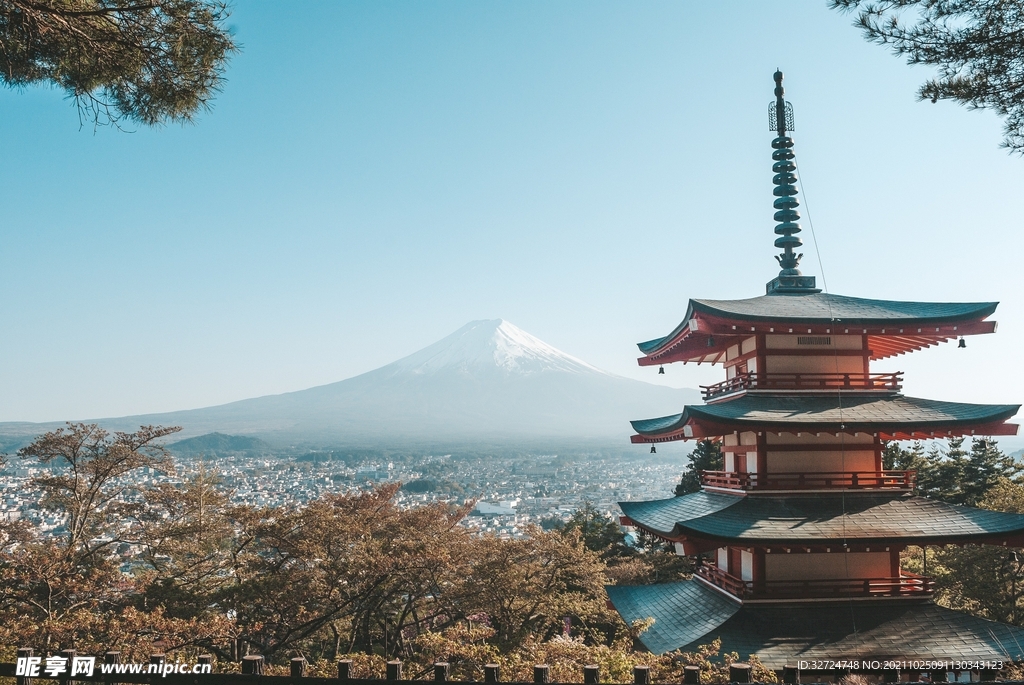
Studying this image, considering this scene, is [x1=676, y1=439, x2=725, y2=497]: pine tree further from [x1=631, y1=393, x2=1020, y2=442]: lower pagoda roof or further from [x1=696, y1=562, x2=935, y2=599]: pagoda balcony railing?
[x1=696, y1=562, x2=935, y2=599]: pagoda balcony railing

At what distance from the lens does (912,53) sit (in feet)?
18.6

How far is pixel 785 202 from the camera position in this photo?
42.6 ft

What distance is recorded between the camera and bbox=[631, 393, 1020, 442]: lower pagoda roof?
33.2 ft

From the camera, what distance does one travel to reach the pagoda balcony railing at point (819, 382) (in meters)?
11.0

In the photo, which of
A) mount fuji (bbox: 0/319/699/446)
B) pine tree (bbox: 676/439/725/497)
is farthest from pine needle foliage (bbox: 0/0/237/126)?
mount fuji (bbox: 0/319/699/446)

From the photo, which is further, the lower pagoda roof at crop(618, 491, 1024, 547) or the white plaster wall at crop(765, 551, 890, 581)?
the white plaster wall at crop(765, 551, 890, 581)

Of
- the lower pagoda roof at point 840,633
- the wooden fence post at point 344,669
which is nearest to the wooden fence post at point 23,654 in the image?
the wooden fence post at point 344,669

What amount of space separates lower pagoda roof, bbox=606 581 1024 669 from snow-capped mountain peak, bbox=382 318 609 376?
133 meters

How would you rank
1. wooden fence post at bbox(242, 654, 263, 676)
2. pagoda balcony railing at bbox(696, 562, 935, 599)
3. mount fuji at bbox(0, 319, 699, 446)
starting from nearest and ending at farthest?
wooden fence post at bbox(242, 654, 263, 676) < pagoda balcony railing at bbox(696, 562, 935, 599) < mount fuji at bbox(0, 319, 699, 446)

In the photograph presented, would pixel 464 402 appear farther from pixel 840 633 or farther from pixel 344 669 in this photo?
pixel 344 669

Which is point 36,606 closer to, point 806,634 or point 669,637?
point 669,637

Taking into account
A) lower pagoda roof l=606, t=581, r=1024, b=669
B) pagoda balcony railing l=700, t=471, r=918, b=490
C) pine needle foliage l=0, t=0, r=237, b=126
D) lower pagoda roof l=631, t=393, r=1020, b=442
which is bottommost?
lower pagoda roof l=606, t=581, r=1024, b=669

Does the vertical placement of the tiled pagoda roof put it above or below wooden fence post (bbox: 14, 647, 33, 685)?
above

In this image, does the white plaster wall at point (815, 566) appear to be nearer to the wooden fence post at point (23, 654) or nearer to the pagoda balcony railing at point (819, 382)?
the pagoda balcony railing at point (819, 382)
